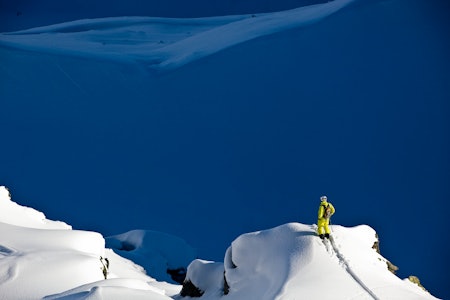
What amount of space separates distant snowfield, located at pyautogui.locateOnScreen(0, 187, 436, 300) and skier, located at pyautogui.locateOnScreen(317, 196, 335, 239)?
0.60 feet

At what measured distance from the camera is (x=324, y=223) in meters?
12.0

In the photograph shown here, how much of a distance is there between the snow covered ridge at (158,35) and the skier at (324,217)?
21.0 metres

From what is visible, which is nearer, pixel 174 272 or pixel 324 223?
pixel 324 223

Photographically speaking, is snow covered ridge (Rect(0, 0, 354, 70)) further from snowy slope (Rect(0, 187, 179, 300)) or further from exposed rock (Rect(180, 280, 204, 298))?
exposed rock (Rect(180, 280, 204, 298))

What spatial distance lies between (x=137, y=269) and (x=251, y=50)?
16.5 metres

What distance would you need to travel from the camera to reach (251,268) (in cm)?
1223

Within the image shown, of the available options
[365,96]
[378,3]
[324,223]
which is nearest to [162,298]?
[324,223]

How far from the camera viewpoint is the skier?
472 inches

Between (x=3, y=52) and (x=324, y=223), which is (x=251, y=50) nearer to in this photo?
(x=3, y=52)

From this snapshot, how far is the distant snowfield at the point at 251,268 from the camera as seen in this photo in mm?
10086

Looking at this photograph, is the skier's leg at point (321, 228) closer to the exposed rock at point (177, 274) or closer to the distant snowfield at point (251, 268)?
the distant snowfield at point (251, 268)

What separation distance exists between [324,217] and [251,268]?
5.35 feet

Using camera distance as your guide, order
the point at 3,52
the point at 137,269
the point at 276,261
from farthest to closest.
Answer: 1. the point at 3,52
2. the point at 137,269
3. the point at 276,261

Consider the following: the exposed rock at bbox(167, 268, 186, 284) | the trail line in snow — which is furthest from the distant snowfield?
the exposed rock at bbox(167, 268, 186, 284)
